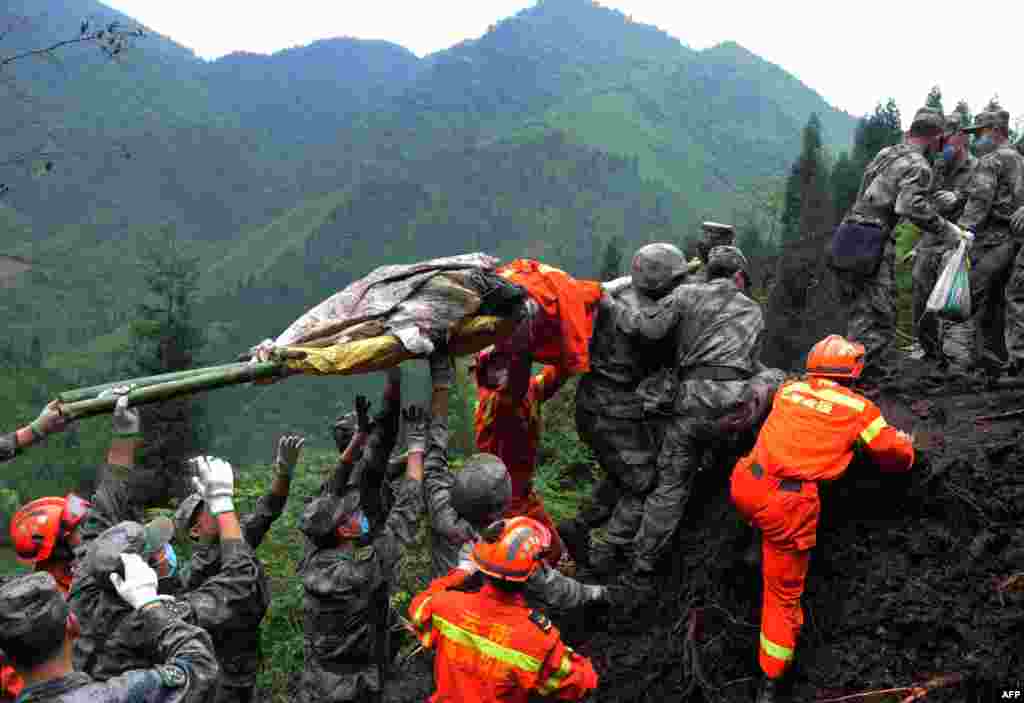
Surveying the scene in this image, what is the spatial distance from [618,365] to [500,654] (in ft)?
9.98

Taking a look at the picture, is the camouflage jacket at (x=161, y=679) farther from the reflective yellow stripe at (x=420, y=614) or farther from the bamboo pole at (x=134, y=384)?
the bamboo pole at (x=134, y=384)

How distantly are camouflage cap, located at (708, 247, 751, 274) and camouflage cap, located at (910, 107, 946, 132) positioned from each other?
2147 millimetres

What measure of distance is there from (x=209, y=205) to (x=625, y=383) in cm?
13714

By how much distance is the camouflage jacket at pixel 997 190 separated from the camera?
688cm

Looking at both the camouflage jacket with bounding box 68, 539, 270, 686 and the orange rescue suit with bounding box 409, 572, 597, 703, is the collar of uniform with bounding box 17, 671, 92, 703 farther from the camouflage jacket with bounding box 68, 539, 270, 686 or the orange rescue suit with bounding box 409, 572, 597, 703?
the orange rescue suit with bounding box 409, 572, 597, 703

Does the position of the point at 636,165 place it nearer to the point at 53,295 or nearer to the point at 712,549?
the point at 53,295

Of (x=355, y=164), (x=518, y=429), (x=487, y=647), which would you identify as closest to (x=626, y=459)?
(x=518, y=429)

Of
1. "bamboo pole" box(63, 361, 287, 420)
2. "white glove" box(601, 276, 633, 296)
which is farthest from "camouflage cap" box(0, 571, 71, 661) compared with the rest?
"white glove" box(601, 276, 633, 296)

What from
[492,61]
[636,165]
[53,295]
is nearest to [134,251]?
[53,295]

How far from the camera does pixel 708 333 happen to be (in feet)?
18.2

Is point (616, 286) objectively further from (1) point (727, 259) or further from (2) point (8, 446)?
(2) point (8, 446)

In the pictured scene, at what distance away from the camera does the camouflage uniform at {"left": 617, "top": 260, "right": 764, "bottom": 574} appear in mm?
5477

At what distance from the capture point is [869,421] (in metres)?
4.61

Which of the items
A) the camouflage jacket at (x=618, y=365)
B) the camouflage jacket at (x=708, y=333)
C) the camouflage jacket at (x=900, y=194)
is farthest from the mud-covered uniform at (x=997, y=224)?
the camouflage jacket at (x=618, y=365)
